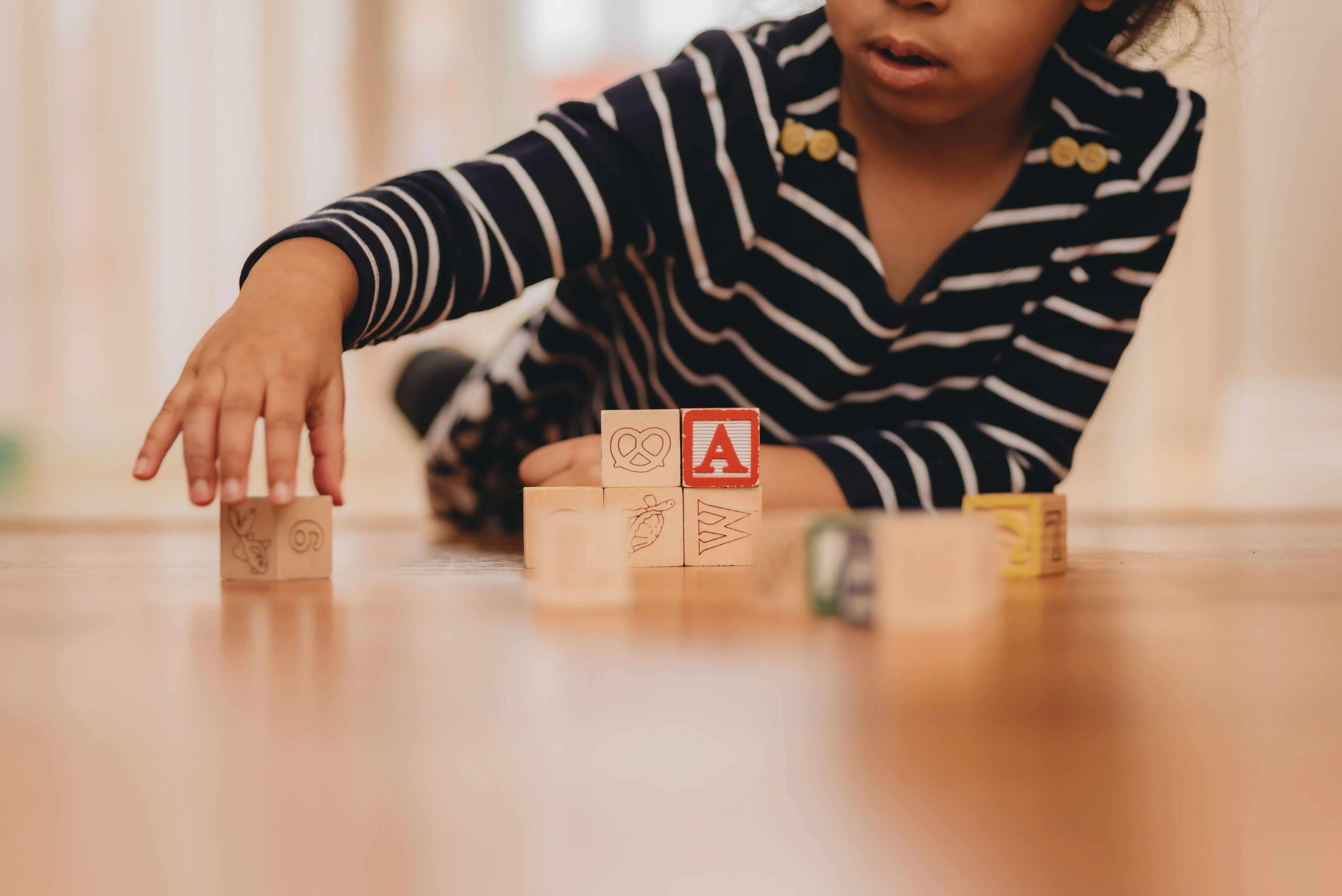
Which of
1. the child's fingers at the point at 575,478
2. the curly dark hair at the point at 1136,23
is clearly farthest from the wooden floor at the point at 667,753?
the curly dark hair at the point at 1136,23

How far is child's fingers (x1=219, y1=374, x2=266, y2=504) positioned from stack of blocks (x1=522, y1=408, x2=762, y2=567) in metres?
0.17

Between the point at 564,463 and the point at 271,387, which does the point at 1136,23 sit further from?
the point at 271,387

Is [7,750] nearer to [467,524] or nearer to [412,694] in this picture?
[412,694]

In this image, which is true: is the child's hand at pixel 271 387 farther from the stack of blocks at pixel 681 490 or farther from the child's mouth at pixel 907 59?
the child's mouth at pixel 907 59

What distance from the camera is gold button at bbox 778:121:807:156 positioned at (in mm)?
1092

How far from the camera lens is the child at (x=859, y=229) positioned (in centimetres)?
95

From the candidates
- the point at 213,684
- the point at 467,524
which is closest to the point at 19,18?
the point at 467,524

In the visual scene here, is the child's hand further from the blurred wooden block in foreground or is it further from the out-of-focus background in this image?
the out-of-focus background

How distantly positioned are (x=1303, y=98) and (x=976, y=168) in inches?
129

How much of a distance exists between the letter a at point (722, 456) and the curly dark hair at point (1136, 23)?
0.71 m

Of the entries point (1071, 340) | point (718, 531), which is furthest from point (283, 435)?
point (1071, 340)

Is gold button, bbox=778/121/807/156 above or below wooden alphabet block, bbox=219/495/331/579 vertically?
above

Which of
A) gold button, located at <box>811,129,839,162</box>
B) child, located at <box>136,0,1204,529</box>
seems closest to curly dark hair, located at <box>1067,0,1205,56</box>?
child, located at <box>136,0,1204,529</box>

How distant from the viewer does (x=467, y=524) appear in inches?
55.2
